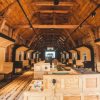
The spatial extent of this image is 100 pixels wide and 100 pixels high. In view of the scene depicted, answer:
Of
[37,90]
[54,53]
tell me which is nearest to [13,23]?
[37,90]

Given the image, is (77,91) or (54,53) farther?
(54,53)

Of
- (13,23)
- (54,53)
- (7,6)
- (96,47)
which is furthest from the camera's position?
(54,53)

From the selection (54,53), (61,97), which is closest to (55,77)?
(61,97)

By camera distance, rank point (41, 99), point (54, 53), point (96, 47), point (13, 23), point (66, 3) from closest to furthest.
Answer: point (41, 99) → point (66, 3) → point (13, 23) → point (96, 47) → point (54, 53)

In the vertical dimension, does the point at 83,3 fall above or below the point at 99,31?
above

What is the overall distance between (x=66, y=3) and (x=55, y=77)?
5.05m

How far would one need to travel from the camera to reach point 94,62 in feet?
35.9

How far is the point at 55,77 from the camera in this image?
4.04 m

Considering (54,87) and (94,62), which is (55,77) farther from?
(94,62)

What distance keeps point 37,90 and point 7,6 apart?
469 cm

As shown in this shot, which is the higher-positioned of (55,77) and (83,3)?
(83,3)

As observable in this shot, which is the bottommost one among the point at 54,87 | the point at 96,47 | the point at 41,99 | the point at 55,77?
the point at 41,99

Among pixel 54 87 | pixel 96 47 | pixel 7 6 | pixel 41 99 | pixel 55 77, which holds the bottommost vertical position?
pixel 41 99

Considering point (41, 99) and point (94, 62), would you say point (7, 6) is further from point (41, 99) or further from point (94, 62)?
point (94, 62)
